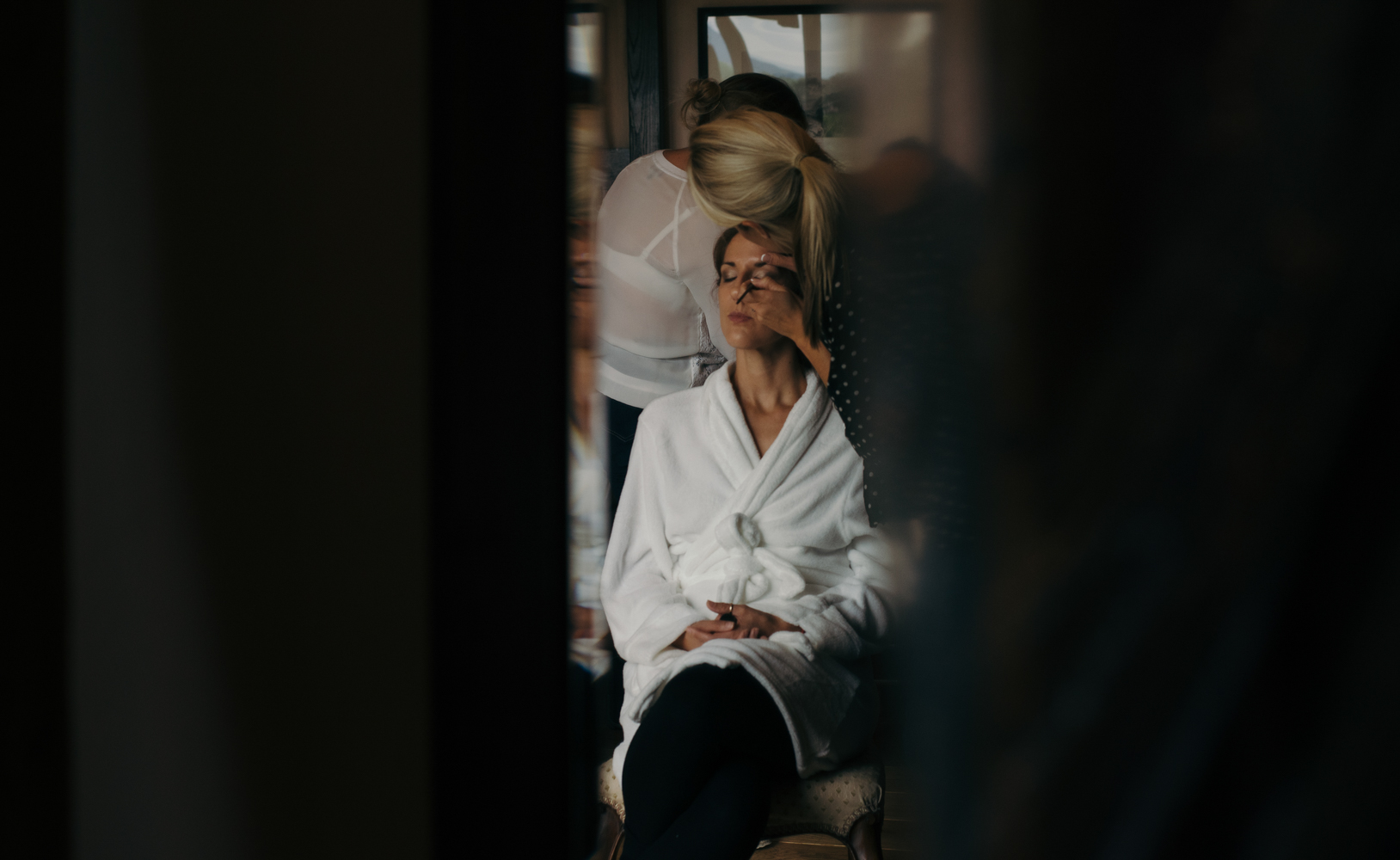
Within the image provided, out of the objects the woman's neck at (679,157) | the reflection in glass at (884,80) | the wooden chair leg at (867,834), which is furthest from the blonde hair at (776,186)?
the wooden chair leg at (867,834)

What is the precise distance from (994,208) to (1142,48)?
9 centimetres

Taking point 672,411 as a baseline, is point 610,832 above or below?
below

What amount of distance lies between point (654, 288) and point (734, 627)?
1.21ft

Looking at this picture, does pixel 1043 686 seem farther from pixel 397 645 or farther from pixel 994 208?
pixel 397 645

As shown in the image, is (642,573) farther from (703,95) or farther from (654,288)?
(703,95)

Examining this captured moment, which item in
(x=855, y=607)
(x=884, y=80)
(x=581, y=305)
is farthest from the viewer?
(x=855, y=607)

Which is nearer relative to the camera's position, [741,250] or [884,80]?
[884,80]

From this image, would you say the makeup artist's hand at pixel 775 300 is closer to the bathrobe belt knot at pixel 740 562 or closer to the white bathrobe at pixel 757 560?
the white bathrobe at pixel 757 560

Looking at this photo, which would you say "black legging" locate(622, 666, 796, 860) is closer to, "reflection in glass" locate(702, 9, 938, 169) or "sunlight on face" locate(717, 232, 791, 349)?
"sunlight on face" locate(717, 232, 791, 349)

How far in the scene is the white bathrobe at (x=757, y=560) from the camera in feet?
2.27

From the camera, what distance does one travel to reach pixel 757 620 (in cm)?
73

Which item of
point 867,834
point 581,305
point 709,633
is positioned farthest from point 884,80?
point 867,834

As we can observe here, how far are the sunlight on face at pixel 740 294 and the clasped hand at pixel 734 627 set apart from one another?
0.28 metres

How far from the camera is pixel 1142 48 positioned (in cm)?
32
